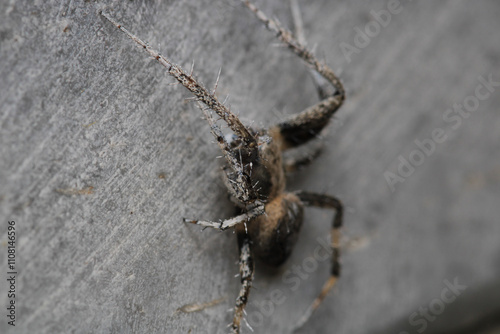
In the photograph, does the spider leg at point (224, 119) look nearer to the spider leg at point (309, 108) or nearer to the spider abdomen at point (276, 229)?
the spider abdomen at point (276, 229)

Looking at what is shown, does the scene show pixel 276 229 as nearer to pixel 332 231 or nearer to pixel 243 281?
pixel 243 281

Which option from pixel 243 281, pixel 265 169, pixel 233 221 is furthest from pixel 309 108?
pixel 243 281

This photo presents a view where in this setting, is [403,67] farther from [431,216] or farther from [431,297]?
[431,297]

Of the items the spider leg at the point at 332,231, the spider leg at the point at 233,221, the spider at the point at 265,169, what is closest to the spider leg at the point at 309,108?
the spider at the point at 265,169

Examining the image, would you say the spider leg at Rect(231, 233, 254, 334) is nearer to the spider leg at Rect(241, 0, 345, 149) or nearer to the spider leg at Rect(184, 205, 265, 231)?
the spider leg at Rect(184, 205, 265, 231)

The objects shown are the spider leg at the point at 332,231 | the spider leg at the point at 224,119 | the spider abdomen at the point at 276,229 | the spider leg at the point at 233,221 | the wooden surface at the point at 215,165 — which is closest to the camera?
the wooden surface at the point at 215,165

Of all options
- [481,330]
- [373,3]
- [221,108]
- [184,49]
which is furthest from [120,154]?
[481,330]

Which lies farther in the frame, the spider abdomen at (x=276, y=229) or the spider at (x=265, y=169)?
the spider abdomen at (x=276, y=229)
